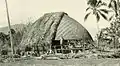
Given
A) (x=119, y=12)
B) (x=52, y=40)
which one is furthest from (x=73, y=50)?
(x=119, y=12)

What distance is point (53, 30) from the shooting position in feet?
148

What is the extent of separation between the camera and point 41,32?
1710 inches

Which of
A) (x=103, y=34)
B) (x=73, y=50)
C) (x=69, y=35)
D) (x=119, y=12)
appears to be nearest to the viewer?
(x=119, y=12)

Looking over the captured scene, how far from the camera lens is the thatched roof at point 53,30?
43.2 metres

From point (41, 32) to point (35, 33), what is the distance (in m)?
0.90

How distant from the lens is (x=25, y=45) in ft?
144

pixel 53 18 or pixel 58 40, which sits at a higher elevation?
pixel 53 18

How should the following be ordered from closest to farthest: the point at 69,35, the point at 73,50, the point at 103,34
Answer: the point at 73,50 < the point at 103,34 < the point at 69,35

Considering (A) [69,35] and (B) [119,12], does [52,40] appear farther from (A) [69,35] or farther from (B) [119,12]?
(B) [119,12]

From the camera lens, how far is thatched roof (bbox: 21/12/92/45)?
1702 inches

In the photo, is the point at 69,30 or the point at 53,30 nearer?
the point at 53,30

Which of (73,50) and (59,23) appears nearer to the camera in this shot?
(73,50)

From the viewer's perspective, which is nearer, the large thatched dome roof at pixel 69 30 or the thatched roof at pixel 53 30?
the thatched roof at pixel 53 30

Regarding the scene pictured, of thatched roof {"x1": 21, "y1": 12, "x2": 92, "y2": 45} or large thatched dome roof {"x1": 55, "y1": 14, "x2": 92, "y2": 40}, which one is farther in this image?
large thatched dome roof {"x1": 55, "y1": 14, "x2": 92, "y2": 40}
